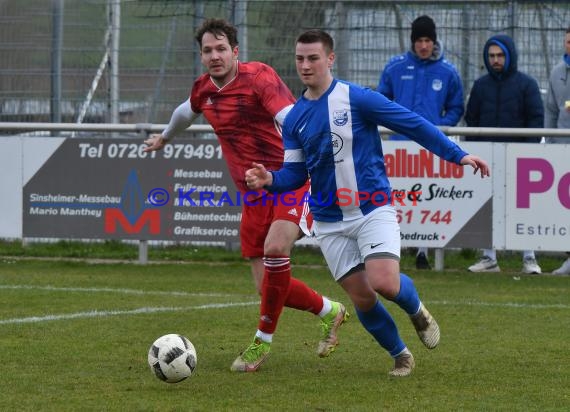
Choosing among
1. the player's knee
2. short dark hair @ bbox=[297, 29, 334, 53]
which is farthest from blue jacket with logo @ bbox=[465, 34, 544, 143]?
short dark hair @ bbox=[297, 29, 334, 53]

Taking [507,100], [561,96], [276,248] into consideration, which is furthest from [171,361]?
[561,96]

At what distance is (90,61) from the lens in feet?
49.4

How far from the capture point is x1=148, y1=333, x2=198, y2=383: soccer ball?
6742 millimetres

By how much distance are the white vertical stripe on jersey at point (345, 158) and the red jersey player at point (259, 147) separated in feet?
2.27

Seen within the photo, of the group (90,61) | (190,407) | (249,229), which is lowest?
(190,407)

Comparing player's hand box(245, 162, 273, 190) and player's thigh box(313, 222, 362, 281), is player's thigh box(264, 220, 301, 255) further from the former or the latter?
player's hand box(245, 162, 273, 190)

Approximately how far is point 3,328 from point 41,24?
23.1ft

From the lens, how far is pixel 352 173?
279 inches

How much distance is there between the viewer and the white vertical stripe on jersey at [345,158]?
707 cm

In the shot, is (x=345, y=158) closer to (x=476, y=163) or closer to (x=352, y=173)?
(x=352, y=173)

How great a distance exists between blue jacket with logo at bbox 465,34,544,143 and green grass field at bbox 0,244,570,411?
1.53 meters

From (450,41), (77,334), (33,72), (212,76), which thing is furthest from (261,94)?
(33,72)

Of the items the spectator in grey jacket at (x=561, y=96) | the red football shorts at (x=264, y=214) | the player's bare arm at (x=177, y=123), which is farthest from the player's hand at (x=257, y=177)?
the spectator in grey jacket at (x=561, y=96)

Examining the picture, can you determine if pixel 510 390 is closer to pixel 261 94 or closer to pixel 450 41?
pixel 261 94
